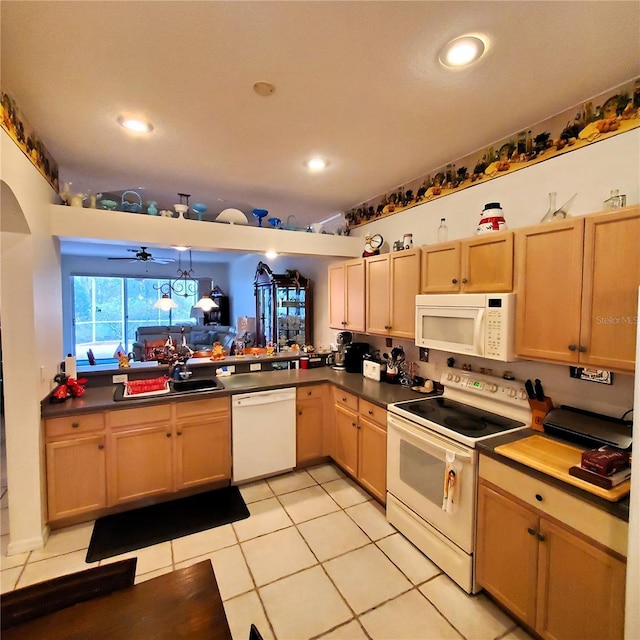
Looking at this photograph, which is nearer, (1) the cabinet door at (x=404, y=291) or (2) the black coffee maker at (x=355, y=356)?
(1) the cabinet door at (x=404, y=291)

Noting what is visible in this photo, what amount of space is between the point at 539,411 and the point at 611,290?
0.81 meters

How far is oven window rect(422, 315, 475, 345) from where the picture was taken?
221cm

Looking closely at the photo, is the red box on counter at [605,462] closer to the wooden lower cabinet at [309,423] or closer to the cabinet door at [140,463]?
the wooden lower cabinet at [309,423]

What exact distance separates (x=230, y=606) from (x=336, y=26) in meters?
2.83

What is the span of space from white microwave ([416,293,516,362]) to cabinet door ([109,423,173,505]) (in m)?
2.20

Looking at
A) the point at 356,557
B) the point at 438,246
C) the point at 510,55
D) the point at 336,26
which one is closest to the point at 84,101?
the point at 336,26

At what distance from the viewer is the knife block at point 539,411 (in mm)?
2002

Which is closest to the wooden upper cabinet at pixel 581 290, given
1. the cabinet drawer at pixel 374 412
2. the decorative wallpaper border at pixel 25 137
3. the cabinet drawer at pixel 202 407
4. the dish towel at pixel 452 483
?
the dish towel at pixel 452 483

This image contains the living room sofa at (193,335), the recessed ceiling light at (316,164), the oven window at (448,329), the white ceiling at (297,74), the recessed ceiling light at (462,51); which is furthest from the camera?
the living room sofa at (193,335)

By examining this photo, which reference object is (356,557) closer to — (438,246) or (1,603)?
(1,603)

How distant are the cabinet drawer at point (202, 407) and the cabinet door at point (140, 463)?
15cm

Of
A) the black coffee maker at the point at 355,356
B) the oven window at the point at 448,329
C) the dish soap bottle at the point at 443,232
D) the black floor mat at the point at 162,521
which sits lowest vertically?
the black floor mat at the point at 162,521

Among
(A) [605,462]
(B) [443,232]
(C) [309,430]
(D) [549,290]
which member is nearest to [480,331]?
(D) [549,290]

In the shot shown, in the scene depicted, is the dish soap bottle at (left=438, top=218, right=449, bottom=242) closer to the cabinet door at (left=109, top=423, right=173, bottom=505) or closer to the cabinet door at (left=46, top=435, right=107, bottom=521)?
the cabinet door at (left=109, top=423, right=173, bottom=505)
